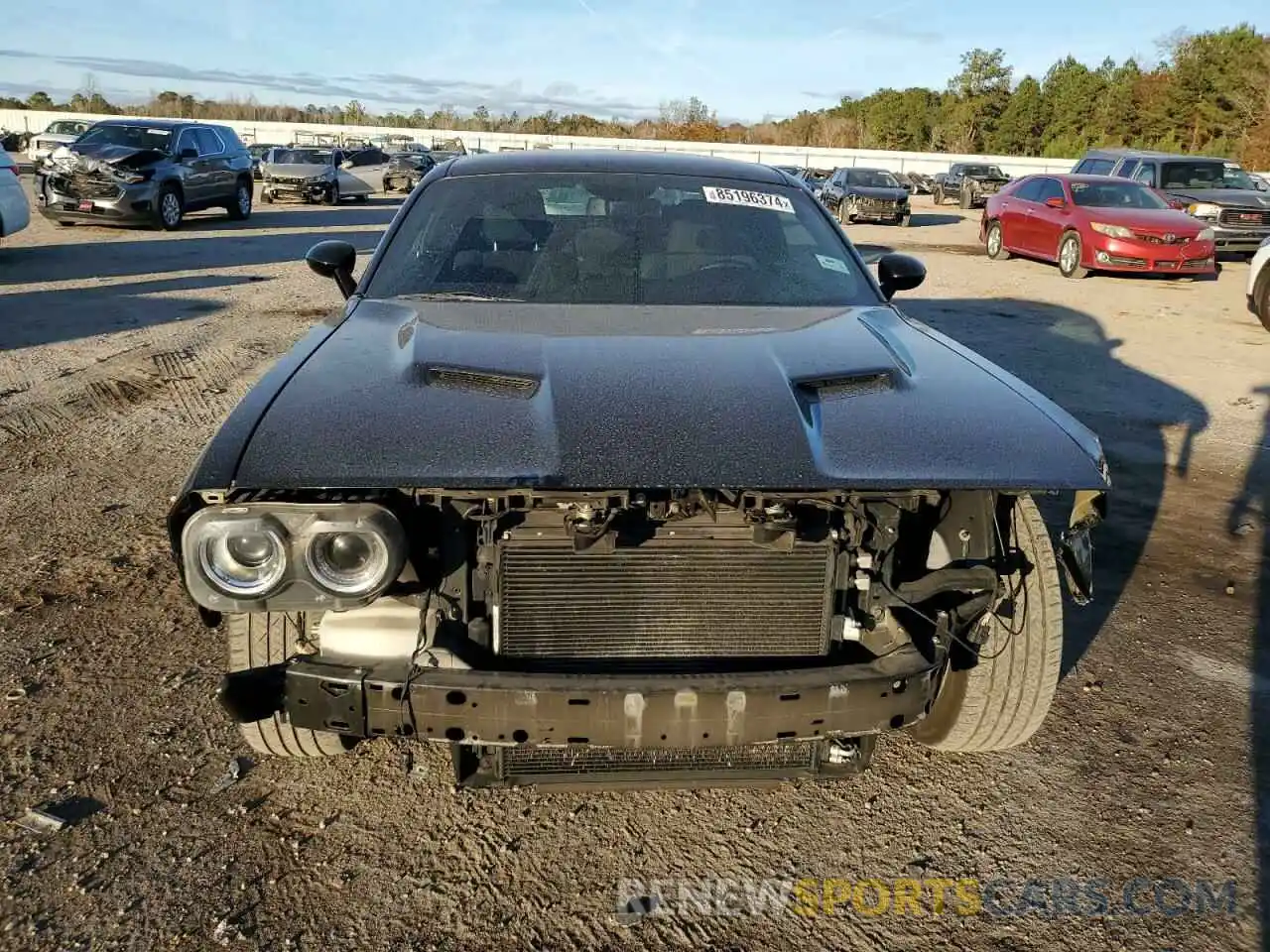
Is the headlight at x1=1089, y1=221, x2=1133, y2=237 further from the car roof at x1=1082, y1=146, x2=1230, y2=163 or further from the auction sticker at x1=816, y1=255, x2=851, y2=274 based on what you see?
the auction sticker at x1=816, y1=255, x2=851, y2=274

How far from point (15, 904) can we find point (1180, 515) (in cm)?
505

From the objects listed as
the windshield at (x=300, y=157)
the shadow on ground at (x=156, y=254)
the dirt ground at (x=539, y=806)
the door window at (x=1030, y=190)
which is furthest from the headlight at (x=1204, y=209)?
the windshield at (x=300, y=157)

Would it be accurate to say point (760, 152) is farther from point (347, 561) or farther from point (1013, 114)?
point (347, 561)

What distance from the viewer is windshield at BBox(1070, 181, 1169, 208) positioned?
13.8 metres

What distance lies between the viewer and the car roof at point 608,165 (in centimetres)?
364

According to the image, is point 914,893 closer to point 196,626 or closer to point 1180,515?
point 196,626

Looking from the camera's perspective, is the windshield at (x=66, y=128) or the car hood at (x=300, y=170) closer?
the car hood at (x=300, y=170)

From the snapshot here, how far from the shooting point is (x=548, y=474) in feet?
6.27

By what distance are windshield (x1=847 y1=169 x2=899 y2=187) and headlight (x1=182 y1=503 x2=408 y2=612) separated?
23.5 meters

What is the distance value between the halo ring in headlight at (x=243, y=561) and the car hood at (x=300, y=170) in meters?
23.2

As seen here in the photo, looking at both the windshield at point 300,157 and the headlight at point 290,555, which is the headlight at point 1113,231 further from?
the windshield at point 300,157

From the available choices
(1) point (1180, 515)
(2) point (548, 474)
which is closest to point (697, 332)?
(2) point (548, 474)

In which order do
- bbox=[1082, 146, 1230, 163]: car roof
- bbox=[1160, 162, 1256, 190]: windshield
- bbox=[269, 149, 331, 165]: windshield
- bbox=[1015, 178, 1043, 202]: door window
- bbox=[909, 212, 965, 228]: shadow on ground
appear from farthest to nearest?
bbox=[909, 212, 965, 228]: shadow on ground
bbox=[269, 149, 331, 165]: windshield
bbox=[1082, 146, 1230, 163]: car roof
bbox=[1160, 162, 1256, 190]: windshield
bbox=[1015, 178, 1043, 202]: door window

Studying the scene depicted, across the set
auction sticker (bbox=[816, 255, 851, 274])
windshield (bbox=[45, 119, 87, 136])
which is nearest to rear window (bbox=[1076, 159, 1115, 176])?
auction sticker (bbox=[816, 255, 851, 274])
